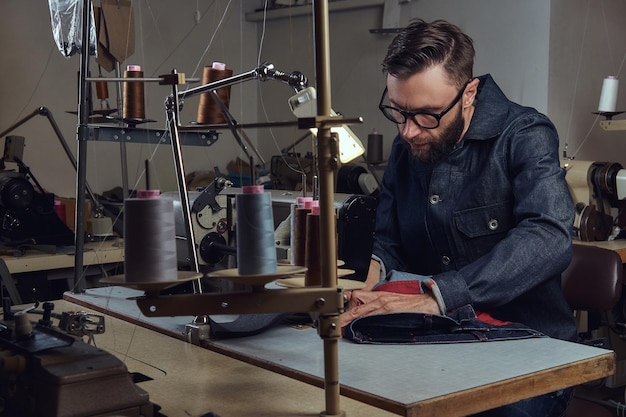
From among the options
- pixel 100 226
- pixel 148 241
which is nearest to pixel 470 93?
pixel 148 241

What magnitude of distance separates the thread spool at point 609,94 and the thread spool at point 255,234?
4.10 m

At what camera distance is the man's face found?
2283 millimetres

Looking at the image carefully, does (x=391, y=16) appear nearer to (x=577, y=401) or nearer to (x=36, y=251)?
(x=36, y=251)

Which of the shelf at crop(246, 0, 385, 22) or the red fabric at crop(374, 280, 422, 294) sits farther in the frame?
the shelf at crop(246, 0, 385, 22)

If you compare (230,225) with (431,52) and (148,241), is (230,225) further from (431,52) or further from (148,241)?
(148,241)

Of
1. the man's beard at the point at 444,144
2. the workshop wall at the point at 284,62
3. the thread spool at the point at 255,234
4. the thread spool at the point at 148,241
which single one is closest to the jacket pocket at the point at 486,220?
the man's beard at the point at 444,144

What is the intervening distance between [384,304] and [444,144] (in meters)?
0.55

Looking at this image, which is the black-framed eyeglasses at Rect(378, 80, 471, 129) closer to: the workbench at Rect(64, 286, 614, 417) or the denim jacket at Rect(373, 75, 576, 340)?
the denim jacket at Rect(373, 75, 576, 340)

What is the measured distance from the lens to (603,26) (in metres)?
5.53

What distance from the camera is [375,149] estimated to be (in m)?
6.16

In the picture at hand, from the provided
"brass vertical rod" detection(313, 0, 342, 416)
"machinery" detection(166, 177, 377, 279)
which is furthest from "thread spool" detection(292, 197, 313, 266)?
"brass vertical rod" detection(313, 0, 342, 416)

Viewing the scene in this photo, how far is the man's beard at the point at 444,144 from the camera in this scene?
2.36 m

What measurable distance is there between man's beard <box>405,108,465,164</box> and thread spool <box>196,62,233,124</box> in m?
0.81

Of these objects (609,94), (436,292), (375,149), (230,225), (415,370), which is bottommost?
(415,370)
